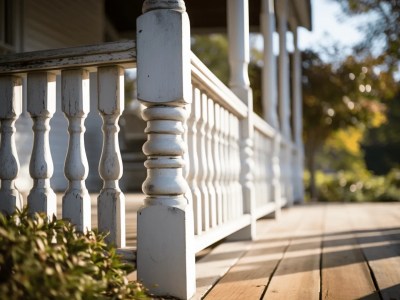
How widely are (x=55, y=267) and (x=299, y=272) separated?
141 cm

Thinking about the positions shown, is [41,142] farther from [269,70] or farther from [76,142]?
[269,70]

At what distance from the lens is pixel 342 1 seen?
1197cm

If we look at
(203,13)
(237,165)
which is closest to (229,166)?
(237,165)

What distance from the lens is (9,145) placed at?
189 cm

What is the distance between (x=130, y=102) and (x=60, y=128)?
15.7 metres

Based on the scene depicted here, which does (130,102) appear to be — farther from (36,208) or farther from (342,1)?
(36,208)

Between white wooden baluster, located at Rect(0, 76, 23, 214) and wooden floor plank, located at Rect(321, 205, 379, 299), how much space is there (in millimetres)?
1239

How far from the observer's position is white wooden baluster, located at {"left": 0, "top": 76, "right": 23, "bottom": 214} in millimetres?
1863

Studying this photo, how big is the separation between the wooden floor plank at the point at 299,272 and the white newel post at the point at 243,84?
1.38 feet

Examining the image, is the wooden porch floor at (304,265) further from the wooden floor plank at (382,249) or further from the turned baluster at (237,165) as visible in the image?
the turned baluster at (237,165)

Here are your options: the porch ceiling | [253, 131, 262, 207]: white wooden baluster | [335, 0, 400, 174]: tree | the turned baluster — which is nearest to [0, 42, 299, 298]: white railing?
the turned baluster

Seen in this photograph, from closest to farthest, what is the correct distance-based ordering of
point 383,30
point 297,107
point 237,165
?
point 237,165 → point 297,107 → point 383,30

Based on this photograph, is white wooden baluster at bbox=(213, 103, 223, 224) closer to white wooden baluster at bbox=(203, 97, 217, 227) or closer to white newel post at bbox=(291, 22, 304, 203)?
white wooden baluster at bbox=(203, 97, 217, 227)

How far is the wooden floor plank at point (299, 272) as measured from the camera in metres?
1.92
